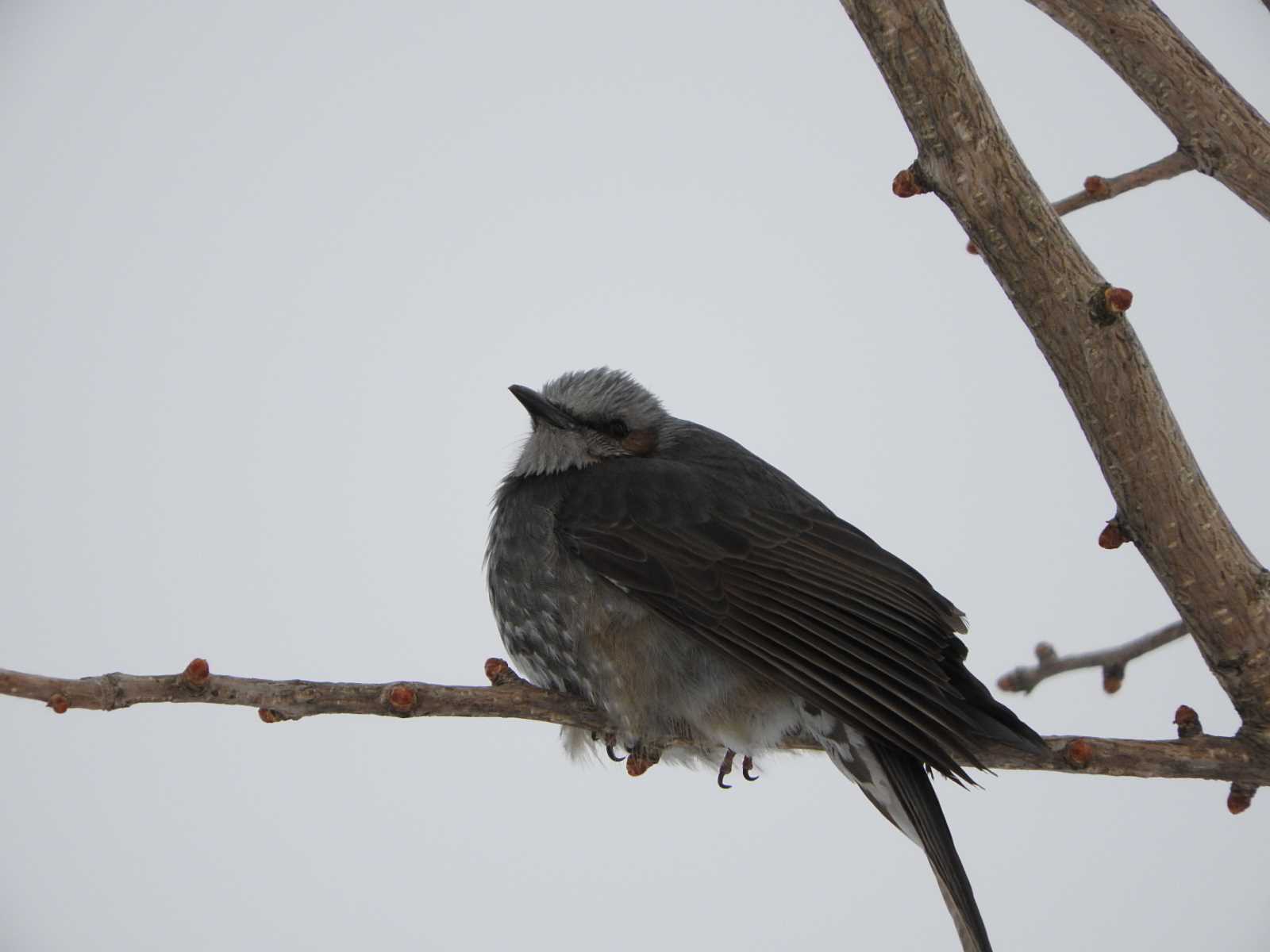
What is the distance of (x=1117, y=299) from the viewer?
3258mm

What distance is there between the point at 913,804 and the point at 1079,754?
0.53 metres

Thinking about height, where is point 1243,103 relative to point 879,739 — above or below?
above

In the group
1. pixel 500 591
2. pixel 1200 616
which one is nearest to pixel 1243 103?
pixel 1200 616

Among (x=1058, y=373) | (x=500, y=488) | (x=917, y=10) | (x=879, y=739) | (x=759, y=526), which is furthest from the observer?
(x=500, y=488)

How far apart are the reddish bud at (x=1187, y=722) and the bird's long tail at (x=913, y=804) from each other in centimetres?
77

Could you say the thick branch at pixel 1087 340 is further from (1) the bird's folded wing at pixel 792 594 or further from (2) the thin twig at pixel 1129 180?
(1) the bird's folded wing at pixel 792 594

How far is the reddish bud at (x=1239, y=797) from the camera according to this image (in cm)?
377

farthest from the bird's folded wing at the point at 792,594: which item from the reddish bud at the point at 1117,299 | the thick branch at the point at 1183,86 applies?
the thick branch at the point at 1183,86

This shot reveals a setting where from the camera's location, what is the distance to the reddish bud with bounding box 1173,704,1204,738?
3.65m

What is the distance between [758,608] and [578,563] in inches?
27.3

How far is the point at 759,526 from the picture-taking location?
4.35m

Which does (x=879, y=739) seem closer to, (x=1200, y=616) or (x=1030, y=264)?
(x=1200, y=616)

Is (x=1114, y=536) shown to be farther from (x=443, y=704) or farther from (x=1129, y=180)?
(x=443, y=704)

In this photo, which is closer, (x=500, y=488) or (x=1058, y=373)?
(x=1058, y=373)
